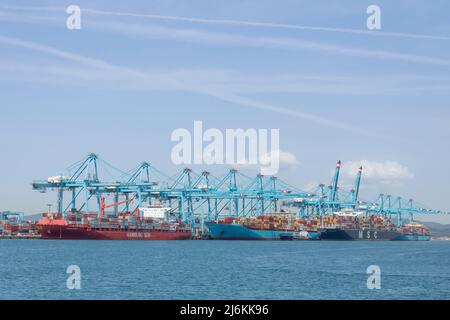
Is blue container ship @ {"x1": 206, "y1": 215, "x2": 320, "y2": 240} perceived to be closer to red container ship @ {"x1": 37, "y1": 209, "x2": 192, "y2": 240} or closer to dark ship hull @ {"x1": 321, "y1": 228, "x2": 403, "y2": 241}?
dark ship hull @ {"x1": 321, "y1": 228, "x2": 403, "y2": 241}

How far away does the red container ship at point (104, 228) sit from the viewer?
117 m

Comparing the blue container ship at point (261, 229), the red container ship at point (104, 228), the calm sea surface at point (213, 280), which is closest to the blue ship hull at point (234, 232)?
the blue container ship at point (261, 229)

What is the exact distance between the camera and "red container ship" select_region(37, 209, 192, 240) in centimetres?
11659

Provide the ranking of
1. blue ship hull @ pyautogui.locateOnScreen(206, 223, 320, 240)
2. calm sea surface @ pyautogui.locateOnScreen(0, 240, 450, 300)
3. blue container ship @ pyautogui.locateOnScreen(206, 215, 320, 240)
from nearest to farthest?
1. calm sea surface @ pyautogui.locateOnScreen(0, 240, 450, 300)
2. blue ship hull @ pyautogui.locateOnScreen(206, 223, 320, 240)
3. blue container ship @ pyautogui.locateOnScreen(206, 215, 320, 240)

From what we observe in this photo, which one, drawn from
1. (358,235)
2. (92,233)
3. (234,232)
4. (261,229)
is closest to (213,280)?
(92,233)

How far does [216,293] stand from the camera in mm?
36844

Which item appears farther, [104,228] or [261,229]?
[261,229]

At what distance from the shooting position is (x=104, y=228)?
11975cm

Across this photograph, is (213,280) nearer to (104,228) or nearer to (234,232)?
(104,228)

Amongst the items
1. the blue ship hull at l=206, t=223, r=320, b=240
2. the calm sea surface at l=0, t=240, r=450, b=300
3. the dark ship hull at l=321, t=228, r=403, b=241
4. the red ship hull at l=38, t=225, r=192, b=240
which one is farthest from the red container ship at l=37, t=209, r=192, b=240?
the calm sea surface at l=0, t=240, r=450, b=300

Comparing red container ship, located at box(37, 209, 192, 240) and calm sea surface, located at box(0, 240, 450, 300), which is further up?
red container ship, located at box(37, 209, 192, 240)

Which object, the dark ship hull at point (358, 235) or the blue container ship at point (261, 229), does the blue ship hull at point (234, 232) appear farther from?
the dark ship hull at point (358, 235)

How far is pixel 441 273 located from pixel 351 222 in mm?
123095
